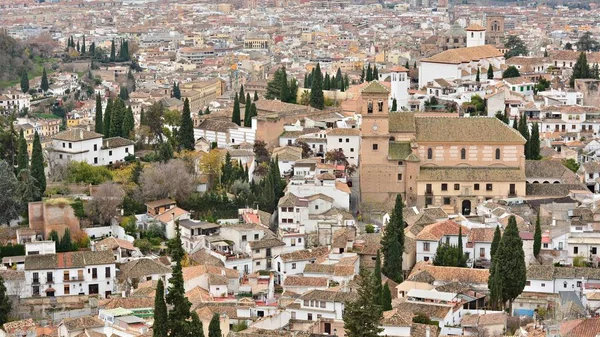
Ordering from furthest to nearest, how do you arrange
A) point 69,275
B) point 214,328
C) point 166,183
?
point 166,183 → point 69,275 → point 214,328

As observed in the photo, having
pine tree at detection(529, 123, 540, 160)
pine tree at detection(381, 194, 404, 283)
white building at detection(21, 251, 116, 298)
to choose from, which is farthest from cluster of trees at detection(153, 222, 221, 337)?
pine tree at detection(529, 123, 540, 160)

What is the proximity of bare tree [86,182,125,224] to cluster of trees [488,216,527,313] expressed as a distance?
1141 cm

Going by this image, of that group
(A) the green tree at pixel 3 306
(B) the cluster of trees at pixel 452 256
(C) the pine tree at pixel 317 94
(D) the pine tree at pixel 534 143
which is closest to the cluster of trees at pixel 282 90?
(C) the pine tree at pixel 317 94

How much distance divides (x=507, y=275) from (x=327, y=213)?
784cm

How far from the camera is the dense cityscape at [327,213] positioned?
2947 cm

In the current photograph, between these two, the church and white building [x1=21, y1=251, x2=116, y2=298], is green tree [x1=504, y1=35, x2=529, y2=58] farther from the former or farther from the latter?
white building [x1=21, y1=251, x2=116, y2=298]

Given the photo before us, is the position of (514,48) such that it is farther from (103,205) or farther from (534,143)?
(103,205)

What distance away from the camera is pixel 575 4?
170 meters

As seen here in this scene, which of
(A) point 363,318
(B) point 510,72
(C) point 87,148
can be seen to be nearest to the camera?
(A) point 363,318

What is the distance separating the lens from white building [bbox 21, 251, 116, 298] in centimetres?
3291

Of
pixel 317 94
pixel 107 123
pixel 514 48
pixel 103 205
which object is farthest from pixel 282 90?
pixel 514 48

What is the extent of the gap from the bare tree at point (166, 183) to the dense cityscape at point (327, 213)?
7 cm

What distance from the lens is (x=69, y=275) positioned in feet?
108

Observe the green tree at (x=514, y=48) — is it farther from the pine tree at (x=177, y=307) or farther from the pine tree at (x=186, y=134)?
the pine tree at (x=177, y=307)
